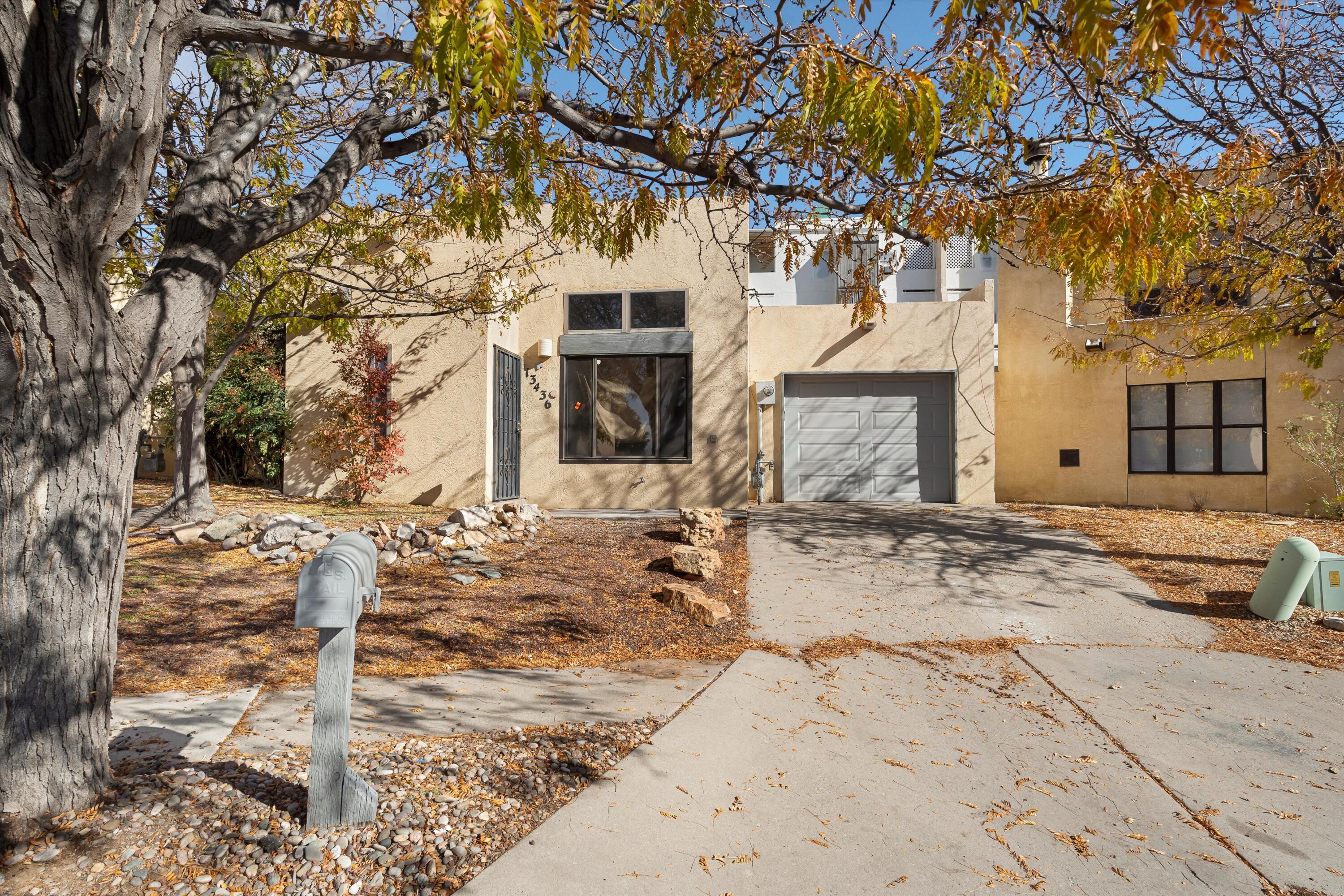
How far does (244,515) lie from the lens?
7930 mm

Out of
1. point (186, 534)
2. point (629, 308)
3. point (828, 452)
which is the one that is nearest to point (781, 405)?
point (828, 452)

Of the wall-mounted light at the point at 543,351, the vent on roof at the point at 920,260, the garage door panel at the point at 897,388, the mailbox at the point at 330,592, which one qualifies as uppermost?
the vent on roof at the point at 920,260

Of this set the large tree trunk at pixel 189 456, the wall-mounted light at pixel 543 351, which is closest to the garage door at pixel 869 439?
the wall-mounted light at pixel 543 351

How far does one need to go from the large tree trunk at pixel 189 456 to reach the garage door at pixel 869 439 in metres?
8.51

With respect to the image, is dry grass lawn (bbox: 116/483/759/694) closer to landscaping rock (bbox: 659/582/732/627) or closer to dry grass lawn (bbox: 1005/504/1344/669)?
landscaping rock (bbox: 659/582/732/627)

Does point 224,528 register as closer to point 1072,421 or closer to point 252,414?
point 252,414

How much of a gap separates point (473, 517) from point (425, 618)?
2664 millimetres

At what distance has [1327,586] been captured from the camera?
570 centimetres

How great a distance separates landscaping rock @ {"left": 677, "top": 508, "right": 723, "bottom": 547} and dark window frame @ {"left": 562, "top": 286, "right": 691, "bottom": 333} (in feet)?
11.7

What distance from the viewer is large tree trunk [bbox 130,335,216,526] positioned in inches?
323

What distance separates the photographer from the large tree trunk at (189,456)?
820cm

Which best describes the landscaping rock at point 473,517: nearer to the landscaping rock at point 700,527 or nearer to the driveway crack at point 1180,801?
the landscaping rock at point 700,527

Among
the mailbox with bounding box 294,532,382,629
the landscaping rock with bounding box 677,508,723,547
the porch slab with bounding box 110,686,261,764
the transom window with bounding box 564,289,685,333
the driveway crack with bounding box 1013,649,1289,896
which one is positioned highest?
the transom window with bounding box 564,289,685,333

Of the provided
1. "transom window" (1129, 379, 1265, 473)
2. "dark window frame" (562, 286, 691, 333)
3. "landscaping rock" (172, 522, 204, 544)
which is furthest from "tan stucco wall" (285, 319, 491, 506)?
"transom window" (1129, 379, 1265, 473)
